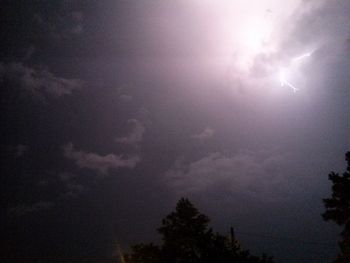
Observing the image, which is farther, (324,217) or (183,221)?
(183,221)

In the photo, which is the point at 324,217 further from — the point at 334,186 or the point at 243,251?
the point at 243,251

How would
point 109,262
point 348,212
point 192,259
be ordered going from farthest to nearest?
point 109,262 → point 192,259 → point 348,212

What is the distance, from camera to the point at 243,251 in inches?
894

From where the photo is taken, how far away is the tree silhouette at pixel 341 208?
19.4m

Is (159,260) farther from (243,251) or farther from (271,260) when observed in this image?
(271,260)

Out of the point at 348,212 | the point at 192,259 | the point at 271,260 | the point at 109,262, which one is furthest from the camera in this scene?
the point at 109,262

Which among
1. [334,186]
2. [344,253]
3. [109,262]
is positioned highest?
[334,186]

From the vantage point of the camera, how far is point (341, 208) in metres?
19.5

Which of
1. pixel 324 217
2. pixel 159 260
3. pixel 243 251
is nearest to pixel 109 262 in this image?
pixel 159 260

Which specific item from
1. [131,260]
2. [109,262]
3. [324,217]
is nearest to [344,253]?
[324,217]

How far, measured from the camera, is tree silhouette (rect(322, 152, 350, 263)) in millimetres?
19422

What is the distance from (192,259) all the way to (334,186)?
8589 millimetres

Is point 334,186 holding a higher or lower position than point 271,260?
higher

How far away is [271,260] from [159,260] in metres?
6.77
